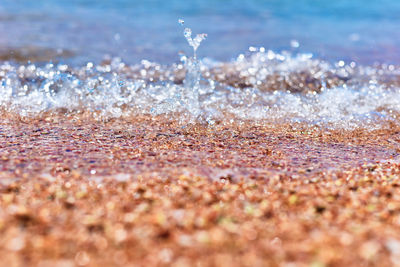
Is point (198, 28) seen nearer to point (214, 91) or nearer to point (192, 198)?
point (214, 91)

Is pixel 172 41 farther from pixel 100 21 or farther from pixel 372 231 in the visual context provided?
pixel 372 231

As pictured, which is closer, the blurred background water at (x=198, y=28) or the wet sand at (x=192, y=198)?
the wet sand at (x=192, y=198)

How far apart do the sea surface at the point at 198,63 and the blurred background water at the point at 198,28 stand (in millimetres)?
28

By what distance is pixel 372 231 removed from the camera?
2.04 metres

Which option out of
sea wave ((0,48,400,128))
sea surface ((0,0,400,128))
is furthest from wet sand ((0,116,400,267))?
sea surface ((0,0,400,128))

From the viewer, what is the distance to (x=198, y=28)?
870 cm

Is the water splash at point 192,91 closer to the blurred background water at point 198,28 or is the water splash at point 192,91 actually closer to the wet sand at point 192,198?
the wet sand at point 192,198

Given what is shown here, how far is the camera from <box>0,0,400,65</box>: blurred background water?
22.4 ft

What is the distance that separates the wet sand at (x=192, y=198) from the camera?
185 cm

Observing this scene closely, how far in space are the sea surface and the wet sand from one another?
28.6 inches

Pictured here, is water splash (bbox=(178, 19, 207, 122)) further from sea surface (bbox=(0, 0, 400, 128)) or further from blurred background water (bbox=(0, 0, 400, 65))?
blurred background water (bbox=(0, 0, 400, 65))

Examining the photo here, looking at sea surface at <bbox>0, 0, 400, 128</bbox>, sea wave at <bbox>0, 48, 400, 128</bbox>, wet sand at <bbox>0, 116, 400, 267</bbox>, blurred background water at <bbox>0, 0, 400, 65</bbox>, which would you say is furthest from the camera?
blurred background water at <bbox>0, 0, 400, 65</bbox>

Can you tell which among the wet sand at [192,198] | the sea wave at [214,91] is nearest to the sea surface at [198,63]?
the sea wave at [214,91]

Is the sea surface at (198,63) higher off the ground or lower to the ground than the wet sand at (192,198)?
higher
